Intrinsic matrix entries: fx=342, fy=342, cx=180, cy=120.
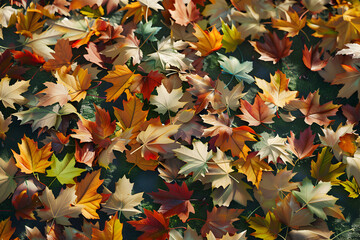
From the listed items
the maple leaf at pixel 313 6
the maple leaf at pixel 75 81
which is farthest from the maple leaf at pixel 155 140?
the maple leaf at pixel 313 6

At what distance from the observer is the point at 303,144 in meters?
1.40

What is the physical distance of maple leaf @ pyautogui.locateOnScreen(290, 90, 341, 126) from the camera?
145cm

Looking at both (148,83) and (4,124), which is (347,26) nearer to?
(148,83)

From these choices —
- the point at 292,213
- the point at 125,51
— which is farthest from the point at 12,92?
the point at 292,213

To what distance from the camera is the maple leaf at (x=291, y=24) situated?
159cm

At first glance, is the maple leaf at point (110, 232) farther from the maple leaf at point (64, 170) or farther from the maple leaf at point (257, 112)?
the maple leaf at point (257, 112)

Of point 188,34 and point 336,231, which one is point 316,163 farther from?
point 188,34

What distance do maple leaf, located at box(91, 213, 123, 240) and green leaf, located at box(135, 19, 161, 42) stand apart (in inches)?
31.8

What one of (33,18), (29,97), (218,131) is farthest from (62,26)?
(218,131)

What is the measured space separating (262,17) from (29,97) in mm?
1114

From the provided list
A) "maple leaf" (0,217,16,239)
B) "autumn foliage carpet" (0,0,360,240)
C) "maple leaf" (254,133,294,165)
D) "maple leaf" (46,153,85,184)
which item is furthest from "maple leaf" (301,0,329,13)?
"maple leaf" (0,217,16,239)

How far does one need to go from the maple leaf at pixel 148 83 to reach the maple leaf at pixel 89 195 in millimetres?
381

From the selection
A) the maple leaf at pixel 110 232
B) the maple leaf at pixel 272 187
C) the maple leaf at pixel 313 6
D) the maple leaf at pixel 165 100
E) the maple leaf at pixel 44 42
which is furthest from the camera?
the maple leaf at pixel 313 6

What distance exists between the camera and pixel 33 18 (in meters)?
1.56
